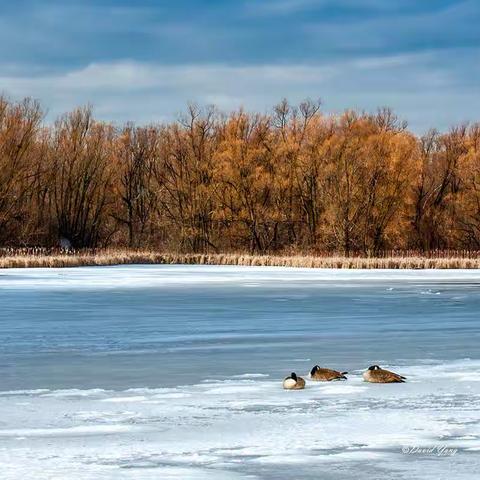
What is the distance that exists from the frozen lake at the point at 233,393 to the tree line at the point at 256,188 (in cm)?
3868

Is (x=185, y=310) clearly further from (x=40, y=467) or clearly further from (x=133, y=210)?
(x=133, y=210)

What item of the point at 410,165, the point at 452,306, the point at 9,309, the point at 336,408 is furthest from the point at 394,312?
the point at 410,165

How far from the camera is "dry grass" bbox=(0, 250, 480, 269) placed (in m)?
46.7

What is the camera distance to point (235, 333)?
16797mm

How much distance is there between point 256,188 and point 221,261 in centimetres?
1293

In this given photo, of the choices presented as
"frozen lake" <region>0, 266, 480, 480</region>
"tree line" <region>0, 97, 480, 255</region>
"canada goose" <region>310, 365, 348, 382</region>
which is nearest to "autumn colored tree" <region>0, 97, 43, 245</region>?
"tree line" <region>0, 97, 480, 255</region>

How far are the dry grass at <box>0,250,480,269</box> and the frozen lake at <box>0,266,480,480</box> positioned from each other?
77.6 feet

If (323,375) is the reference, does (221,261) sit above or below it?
above

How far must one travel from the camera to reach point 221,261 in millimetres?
53625

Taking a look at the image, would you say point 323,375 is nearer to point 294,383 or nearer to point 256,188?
point 294,383

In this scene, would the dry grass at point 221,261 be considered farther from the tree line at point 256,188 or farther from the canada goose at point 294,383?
the canada goose at point 294,383

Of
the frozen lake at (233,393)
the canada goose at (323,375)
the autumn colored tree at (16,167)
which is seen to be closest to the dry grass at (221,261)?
the autumn colored tree at (16,167)

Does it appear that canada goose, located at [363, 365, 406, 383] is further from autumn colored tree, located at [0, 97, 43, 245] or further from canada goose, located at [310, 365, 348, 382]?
autumn colored tree, located at [0, 97, 43, 245]

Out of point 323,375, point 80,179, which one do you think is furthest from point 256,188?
point 323,375
